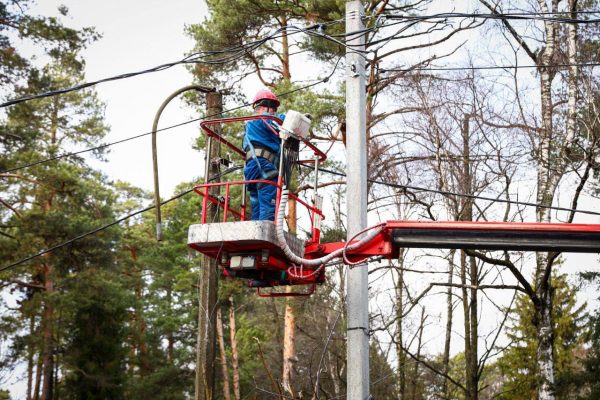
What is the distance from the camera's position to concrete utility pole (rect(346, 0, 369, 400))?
7574 mm

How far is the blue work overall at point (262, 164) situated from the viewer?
849 cm

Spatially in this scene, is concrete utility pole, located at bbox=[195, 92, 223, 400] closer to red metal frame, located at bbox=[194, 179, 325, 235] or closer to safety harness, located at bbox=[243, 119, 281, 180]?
red metal frame, located at bbox=[194, 179, 325, 235]

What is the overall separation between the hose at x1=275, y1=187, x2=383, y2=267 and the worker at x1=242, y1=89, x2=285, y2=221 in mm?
328

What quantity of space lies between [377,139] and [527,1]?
22.7ft

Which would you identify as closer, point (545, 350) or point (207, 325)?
point (207, 325)

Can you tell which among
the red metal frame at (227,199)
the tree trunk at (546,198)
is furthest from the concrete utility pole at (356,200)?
the tree trunk at (546,198)

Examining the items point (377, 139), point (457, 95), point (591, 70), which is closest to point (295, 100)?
point (377, 139)

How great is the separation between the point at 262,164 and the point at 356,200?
129cm

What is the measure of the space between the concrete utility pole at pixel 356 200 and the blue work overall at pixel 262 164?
0.91m

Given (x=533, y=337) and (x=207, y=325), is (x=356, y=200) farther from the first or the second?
(x=533, y=337)

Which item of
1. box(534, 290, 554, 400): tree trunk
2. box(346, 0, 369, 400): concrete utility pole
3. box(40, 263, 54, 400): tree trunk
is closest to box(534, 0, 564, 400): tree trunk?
box(534, 290, 554, 400): tree trunk

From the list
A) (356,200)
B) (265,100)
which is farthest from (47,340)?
(356,200)

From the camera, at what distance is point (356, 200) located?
26.2 feet

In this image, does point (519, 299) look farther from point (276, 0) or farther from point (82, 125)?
point (82, 125)
